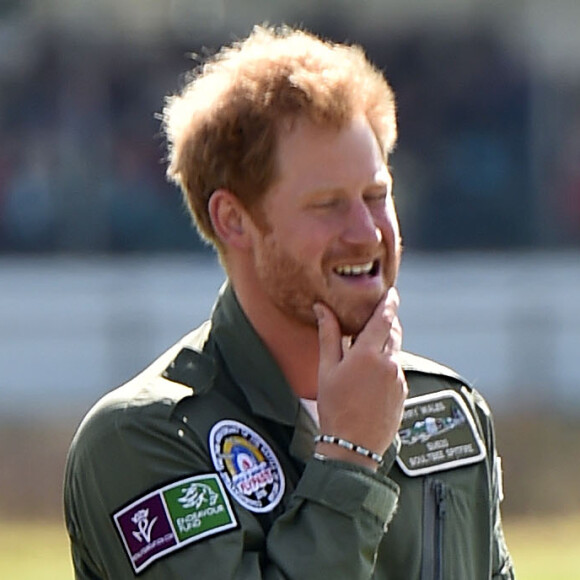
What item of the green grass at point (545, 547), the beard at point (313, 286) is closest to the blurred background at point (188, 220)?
the green grass at point (545, 547)

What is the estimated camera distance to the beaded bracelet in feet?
8.13

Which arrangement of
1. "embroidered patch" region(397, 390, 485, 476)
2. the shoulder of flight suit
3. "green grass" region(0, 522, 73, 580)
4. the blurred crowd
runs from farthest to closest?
the blurred crowd
"green grass" region(0, 522, 73, 580)
the shoulder of flight suit
"embroidered patch" region(397, 390, 485, 476)

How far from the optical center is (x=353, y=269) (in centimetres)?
261

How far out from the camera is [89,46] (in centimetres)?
1325

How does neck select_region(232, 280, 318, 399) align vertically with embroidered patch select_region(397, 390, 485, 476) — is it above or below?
above

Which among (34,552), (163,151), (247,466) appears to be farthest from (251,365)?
(163,151)

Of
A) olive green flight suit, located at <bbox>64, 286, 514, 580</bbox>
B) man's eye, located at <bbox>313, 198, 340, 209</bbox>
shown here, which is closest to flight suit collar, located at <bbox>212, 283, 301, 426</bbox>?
olive green flight suit, located at <bbox>64, 286, 514, 580</bbox>

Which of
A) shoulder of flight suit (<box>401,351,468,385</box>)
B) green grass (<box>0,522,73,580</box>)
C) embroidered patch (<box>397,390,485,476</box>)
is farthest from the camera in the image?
green grass (<box>0,522,73,580</box>)

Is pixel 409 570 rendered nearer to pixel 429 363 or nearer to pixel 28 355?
pixel 429 363

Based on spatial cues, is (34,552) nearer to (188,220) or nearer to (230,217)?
(188,220)

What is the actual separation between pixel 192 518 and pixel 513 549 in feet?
22.2

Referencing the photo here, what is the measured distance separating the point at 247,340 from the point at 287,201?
24 cm

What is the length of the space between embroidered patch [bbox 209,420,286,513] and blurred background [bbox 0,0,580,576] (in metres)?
9.59

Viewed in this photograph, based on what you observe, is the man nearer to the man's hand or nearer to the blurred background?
the man's hand
